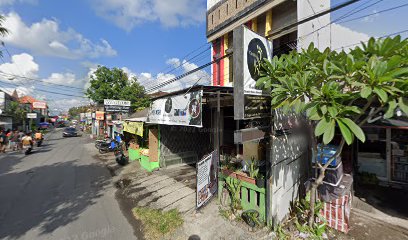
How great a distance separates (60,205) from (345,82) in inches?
330

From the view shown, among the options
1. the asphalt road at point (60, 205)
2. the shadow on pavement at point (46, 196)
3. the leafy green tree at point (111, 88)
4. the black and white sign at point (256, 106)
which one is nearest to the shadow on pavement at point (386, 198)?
the black and white sign at point (256, 106)

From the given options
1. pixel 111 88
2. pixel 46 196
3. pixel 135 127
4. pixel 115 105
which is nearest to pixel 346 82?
pixel 46 196

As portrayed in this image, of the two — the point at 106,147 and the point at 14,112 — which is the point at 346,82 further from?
the point at 14,112

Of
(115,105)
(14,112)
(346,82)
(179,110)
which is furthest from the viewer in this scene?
(14,112)

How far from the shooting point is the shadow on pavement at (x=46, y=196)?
537 cm

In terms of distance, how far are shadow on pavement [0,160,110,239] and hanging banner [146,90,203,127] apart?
3742 mm

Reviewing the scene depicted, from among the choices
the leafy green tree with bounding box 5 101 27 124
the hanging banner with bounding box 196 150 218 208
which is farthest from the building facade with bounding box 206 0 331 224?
the leafy green tree with bounding box 5 101 27 124

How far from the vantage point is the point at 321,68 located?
3.33 m

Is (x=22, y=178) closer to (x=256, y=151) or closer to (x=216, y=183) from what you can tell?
(x=216, y=183)

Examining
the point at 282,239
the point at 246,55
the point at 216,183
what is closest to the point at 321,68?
the point at 246,55

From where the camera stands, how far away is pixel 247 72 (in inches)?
148

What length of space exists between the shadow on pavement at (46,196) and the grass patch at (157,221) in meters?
1.91

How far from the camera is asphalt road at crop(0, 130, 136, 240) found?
197 inches

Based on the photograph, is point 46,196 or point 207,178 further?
point 46,196
